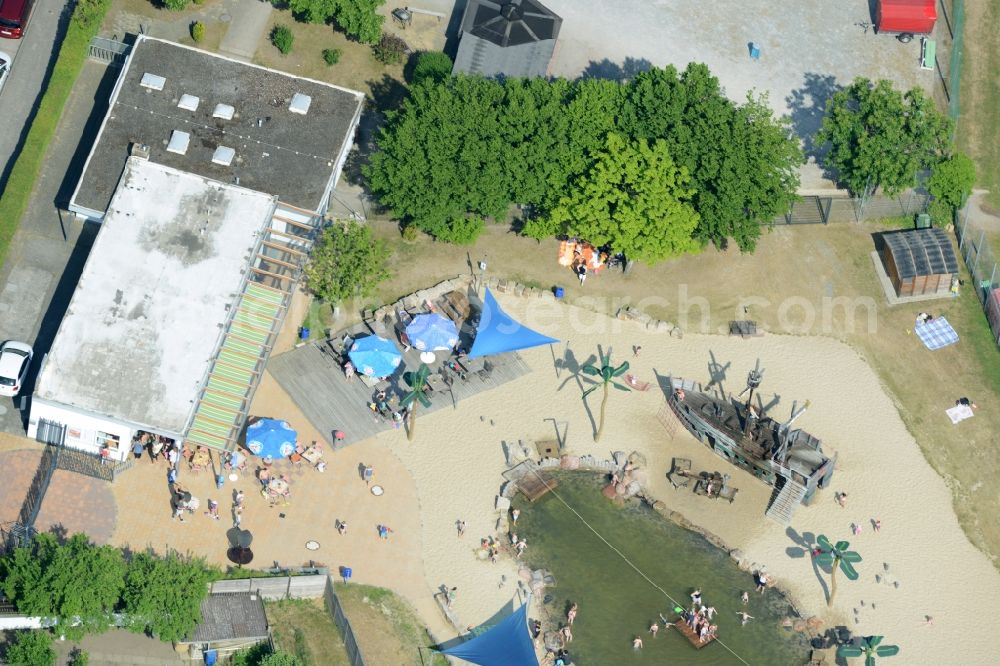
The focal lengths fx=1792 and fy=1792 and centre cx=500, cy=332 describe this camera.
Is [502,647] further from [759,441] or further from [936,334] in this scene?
[936,334]

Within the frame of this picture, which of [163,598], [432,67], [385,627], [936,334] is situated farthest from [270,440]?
[936,334]

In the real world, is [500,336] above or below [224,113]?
Answer: below

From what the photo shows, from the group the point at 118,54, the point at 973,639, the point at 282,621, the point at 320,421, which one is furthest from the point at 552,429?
the point at 118,54

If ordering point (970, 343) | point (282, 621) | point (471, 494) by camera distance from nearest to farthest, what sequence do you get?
point (282, 621) → point (471, 494) → point (970, 343)

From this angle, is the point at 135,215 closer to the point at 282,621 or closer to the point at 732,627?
the point at 282,621

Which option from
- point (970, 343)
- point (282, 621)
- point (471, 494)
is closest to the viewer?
point (282, 621)

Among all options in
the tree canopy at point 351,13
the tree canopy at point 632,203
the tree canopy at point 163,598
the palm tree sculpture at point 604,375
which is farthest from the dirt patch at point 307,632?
the tree canopy at point 351,13
